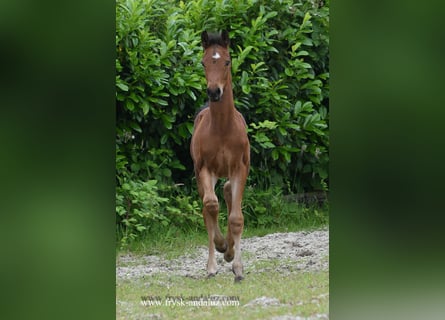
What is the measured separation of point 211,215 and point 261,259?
1.22 feet

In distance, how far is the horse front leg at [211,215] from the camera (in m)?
3.61

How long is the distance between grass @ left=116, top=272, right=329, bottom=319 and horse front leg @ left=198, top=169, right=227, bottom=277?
0.20 m

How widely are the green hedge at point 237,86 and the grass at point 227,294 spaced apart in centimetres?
64

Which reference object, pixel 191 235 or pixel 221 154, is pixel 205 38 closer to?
pixel 221 154

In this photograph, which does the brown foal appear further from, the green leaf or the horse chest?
the green leaf

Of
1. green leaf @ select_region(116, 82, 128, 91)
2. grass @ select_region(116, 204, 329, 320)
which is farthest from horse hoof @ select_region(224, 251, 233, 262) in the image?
green leaf @ select_region(116, 82, 128, 91)

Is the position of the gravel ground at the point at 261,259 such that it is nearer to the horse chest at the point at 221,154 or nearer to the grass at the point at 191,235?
the grass at the point at 191,235

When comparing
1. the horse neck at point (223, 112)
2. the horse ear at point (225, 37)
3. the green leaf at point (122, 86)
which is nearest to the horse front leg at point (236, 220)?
the horse neck at point (223, 112)

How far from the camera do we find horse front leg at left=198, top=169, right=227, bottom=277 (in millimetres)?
3607
